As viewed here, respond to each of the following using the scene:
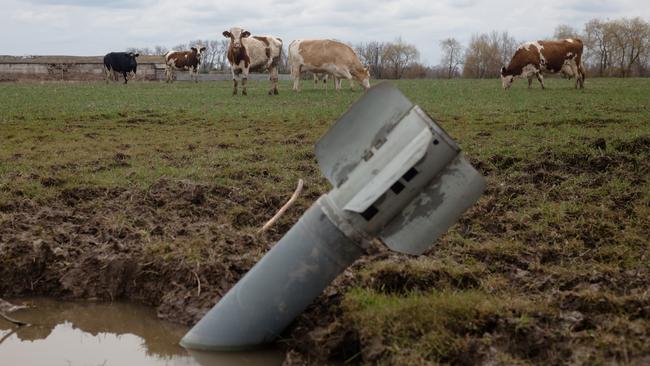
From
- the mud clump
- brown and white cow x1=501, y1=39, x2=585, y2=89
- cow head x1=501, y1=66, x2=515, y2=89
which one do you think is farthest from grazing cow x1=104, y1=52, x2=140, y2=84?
the mud clump

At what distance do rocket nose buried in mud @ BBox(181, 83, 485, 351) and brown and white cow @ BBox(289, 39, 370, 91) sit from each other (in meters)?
20.1

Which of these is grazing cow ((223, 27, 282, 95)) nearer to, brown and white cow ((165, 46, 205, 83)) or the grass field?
the grass field

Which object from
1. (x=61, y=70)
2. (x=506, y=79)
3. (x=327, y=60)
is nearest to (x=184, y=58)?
(x=61, y=70)

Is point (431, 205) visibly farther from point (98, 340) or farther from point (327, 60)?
point (327, 60)

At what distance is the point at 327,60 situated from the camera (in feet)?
80.0

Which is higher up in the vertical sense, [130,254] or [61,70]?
[130,254]

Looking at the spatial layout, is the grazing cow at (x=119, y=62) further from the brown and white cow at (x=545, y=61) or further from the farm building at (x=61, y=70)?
the brown and white cow at (x=545, y=61)

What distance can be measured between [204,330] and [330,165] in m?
1.19

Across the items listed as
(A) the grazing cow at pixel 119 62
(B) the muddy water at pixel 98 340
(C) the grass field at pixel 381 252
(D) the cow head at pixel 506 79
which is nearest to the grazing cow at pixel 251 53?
(D) the cow head at pixel 506 79

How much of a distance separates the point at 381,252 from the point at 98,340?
79.9 inches

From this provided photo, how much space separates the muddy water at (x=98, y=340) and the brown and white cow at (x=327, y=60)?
1940cm

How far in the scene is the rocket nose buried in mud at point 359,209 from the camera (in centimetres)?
375

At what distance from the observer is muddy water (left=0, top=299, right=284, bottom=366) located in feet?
14.0

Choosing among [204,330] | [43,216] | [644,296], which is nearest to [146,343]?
[204,330]
